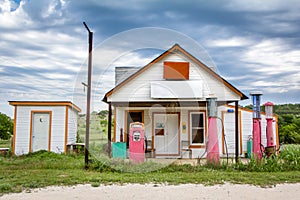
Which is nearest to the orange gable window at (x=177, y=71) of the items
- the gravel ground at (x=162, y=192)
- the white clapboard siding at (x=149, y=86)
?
the white clapboard siding at (x=149, y=86)

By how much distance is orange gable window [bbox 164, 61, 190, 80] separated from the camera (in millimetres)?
12242

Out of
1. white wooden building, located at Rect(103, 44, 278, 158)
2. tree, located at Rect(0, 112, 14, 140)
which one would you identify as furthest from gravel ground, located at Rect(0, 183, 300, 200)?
tree, located at Rect(0, 112, 14, 140)

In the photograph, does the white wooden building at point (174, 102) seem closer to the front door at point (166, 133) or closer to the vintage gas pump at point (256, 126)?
the front door at point (166, 133)

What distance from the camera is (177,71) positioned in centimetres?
1227

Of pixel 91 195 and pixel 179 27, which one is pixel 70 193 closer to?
pixel 91 195

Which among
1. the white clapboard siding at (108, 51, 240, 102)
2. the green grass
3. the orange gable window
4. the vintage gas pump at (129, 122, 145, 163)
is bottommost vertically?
the green grass

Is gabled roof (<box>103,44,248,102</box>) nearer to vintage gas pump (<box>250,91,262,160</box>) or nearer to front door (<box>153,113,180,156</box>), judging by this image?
vintage gas pump (<box>250,91,262,160</box>)

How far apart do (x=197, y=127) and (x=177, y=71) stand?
3.18m

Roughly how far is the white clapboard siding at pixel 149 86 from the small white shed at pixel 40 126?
3.96 meters

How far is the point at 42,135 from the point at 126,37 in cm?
753

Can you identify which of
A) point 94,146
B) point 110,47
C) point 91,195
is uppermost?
point 110,47

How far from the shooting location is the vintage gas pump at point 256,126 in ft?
34.2

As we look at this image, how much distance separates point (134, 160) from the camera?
10.2 meters

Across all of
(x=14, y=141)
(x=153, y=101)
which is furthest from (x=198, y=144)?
(x=14, y=141)
